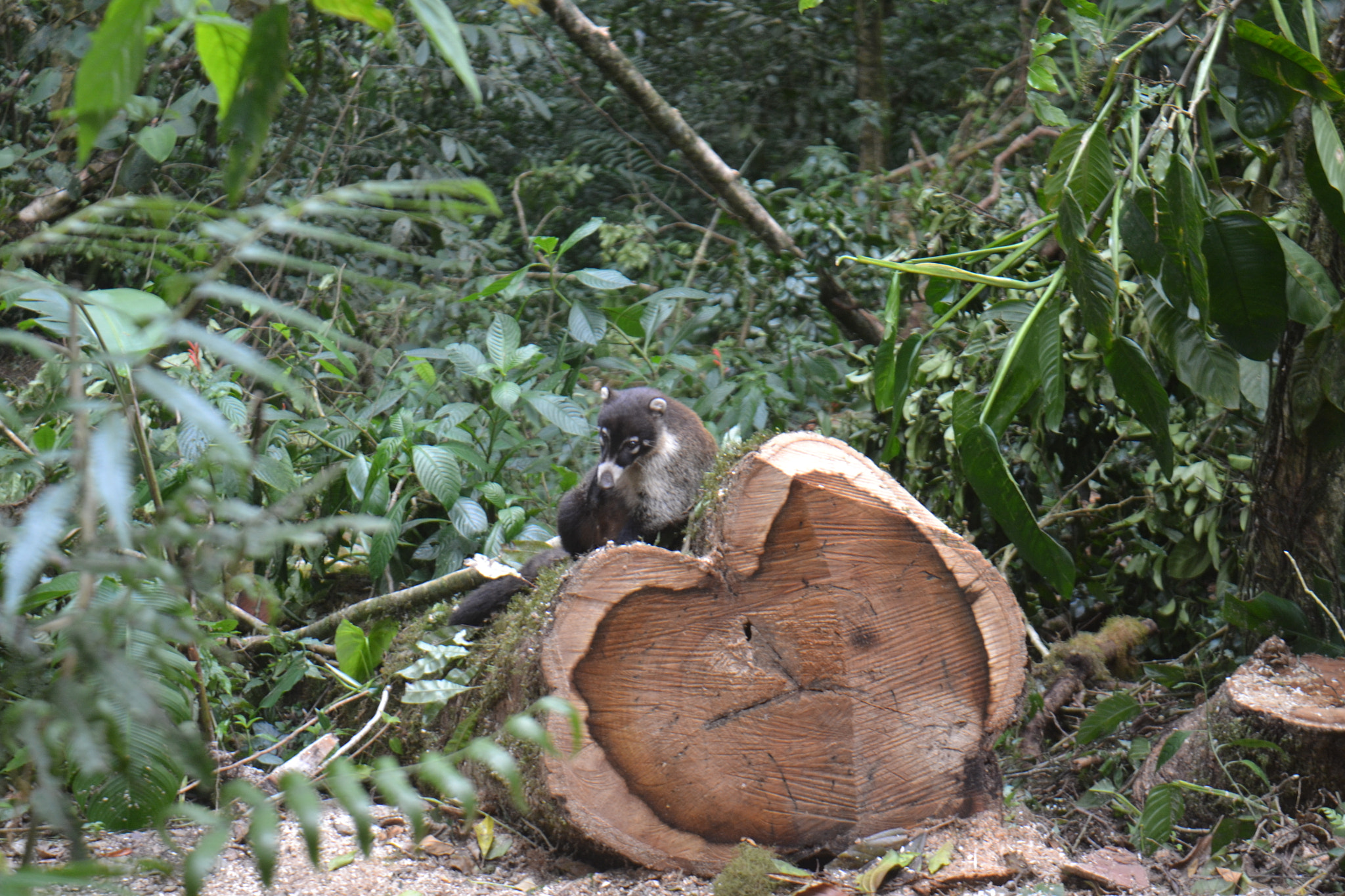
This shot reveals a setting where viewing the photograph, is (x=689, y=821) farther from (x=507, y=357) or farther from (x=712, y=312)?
(x=712, y=312)

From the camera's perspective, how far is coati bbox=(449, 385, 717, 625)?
3.78 meters

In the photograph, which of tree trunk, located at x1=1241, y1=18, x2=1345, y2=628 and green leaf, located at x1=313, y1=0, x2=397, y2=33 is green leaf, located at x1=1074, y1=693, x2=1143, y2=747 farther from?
green leaf, located at x1=313, y1=0, x2=397, y2=33

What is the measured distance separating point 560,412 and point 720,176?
1.99 metres

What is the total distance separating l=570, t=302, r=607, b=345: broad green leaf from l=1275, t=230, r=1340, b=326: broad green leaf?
8.21ft

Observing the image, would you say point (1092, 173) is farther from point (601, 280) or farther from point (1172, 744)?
point (601, 280)

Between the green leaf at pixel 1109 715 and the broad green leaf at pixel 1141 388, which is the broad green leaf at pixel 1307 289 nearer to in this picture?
the broad green leaf at pixel 1141 388

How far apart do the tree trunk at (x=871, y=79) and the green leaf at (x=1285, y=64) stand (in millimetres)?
5500

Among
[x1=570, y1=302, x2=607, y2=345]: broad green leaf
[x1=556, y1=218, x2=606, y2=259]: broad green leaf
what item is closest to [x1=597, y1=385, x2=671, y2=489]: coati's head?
[x1=570, y1=302, x2=607, y2=345]: broad green leaf

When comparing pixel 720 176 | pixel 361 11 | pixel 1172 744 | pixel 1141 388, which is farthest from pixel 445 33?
pixel 720 176

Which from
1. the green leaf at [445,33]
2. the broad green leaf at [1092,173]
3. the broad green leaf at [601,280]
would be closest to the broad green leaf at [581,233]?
the broad green leaf at [601,280]

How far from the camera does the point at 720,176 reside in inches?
210

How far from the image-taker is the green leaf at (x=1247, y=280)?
252 centimetres

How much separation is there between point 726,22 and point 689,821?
717 cm

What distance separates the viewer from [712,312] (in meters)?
5.15
